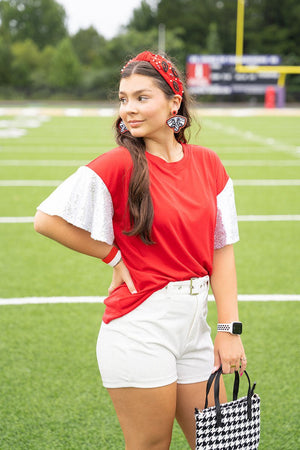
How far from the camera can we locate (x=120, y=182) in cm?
198

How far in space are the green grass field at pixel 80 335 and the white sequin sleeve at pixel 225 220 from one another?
37cm

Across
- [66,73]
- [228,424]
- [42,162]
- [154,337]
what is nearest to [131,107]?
[154,337]

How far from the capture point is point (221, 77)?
43.1 m

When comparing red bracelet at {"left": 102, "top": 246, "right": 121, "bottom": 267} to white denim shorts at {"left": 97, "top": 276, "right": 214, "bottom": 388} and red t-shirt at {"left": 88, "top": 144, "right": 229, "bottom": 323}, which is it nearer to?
red t-shirt at {"left": 88, "top": 144, "right": 229, "bottom": 323}

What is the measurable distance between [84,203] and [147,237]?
224mm

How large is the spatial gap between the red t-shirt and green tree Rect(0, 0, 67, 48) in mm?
86689

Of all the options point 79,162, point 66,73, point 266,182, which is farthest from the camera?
point 66,73

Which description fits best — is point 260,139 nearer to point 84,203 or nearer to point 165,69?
point 165,69

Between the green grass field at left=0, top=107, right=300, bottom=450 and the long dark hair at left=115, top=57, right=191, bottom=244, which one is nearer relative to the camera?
the long dark hair at left=115, top=57, right=191, bottom=244

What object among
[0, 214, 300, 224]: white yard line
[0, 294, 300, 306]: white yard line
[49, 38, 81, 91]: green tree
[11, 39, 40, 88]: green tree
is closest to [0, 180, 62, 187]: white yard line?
[0, 214, 300, 224]: white yard line

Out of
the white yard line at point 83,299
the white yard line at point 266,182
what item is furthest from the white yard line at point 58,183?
the white yard line at point 83,299

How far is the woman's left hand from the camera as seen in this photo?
2141 millimetres

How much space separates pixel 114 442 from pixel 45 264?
319 cm

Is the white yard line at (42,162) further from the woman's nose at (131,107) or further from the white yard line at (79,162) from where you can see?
the woman's nose at (131,107)
